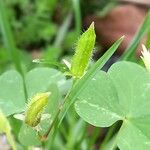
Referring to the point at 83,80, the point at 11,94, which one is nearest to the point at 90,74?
the point at 83,80

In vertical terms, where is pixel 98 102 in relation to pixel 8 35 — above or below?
above

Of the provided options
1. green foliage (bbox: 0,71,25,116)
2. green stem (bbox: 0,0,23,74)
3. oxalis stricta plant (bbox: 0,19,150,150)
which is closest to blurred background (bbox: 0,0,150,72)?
green stem (bbox: 0,0,23,74)

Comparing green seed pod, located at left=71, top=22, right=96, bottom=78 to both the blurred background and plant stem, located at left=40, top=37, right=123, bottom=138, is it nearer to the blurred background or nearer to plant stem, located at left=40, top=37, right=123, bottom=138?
plant stem, located at left=40, top=37, right=123, bottom=138

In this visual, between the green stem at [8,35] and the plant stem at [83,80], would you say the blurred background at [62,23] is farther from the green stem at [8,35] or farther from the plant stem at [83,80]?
the plant stem at [83,80]

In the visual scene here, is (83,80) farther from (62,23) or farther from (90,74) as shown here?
(62,23)

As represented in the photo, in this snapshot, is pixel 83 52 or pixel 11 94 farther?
pixel 11 94

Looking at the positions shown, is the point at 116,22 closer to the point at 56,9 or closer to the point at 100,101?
the point at 56,9
